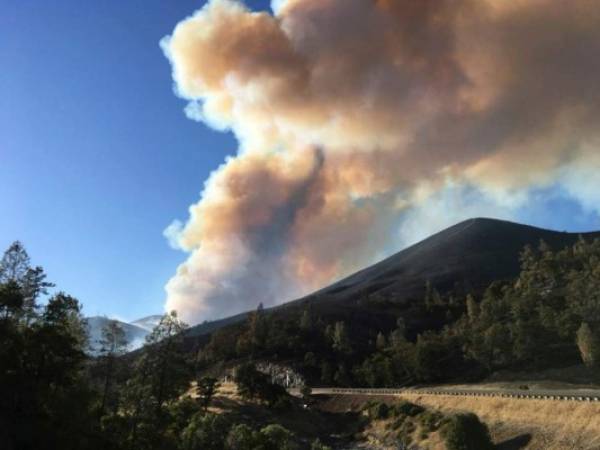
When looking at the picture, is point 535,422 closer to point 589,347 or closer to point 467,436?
point 467,436

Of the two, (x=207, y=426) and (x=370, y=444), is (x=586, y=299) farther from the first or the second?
(x=207, y=426)

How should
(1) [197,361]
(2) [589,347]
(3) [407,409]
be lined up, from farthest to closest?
1. (1) [197,361]
2. (2) [589,347]
3. (3) [407,409]

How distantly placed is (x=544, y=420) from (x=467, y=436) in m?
10.4

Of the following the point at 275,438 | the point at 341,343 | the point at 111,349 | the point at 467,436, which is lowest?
the point at 467,436

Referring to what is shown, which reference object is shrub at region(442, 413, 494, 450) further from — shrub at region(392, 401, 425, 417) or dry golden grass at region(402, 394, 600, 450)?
shrub at region(392, 401, 425, 417)

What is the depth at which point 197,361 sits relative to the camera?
191m

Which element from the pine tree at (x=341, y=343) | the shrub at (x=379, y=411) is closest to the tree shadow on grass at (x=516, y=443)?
the shrub at (x=379, y=411)

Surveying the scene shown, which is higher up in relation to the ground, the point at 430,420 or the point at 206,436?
the point at 206,436

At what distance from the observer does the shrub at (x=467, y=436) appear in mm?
60062

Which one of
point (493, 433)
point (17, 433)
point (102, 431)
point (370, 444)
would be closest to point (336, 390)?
point (370, 444)

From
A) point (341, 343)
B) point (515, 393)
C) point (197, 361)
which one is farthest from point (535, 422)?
point (197, 361)

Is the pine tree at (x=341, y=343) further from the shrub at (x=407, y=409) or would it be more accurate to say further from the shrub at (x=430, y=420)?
the shrub at (x=430, y=420)

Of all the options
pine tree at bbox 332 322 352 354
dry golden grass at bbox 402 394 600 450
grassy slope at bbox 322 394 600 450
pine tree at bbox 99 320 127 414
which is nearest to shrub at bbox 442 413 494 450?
grassy slope at bbox 322 394 600 450

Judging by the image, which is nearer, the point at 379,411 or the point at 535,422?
the point at 535,422
